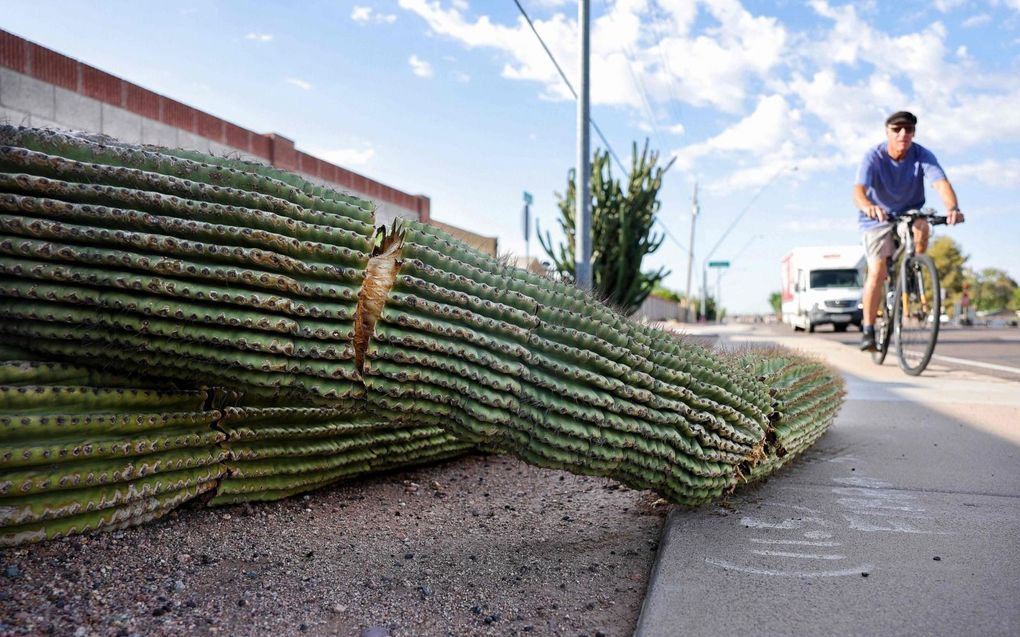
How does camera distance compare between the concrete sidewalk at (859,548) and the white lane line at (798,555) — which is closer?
the concrete sidewalk at (859,548)

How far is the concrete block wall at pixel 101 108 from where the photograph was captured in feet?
19.6

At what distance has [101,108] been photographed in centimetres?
701

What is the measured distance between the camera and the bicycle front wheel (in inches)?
239

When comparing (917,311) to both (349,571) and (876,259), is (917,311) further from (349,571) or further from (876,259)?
(349,571)

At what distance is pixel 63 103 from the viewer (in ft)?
21.5

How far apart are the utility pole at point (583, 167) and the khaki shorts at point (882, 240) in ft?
14.3

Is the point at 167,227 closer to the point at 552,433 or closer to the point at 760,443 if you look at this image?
the point at 552,433

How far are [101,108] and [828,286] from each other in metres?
22.0

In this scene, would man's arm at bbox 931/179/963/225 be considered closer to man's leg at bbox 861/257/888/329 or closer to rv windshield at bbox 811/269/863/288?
man's leg at bbox 861/257/888/329

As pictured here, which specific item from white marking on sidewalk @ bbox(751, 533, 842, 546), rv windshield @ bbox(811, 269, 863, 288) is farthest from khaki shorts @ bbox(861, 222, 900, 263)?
rv windshield @ bbox(811, 269, 863, 288)

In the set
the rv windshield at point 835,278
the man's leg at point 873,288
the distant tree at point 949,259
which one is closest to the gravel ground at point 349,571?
the man's leg at point 873,288

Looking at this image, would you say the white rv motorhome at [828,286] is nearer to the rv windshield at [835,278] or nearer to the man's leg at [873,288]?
the rv windshield at [835,278]

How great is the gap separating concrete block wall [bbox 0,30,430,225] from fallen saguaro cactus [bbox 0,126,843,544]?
2.64 m

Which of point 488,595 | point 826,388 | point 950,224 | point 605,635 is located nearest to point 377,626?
point 488,595
